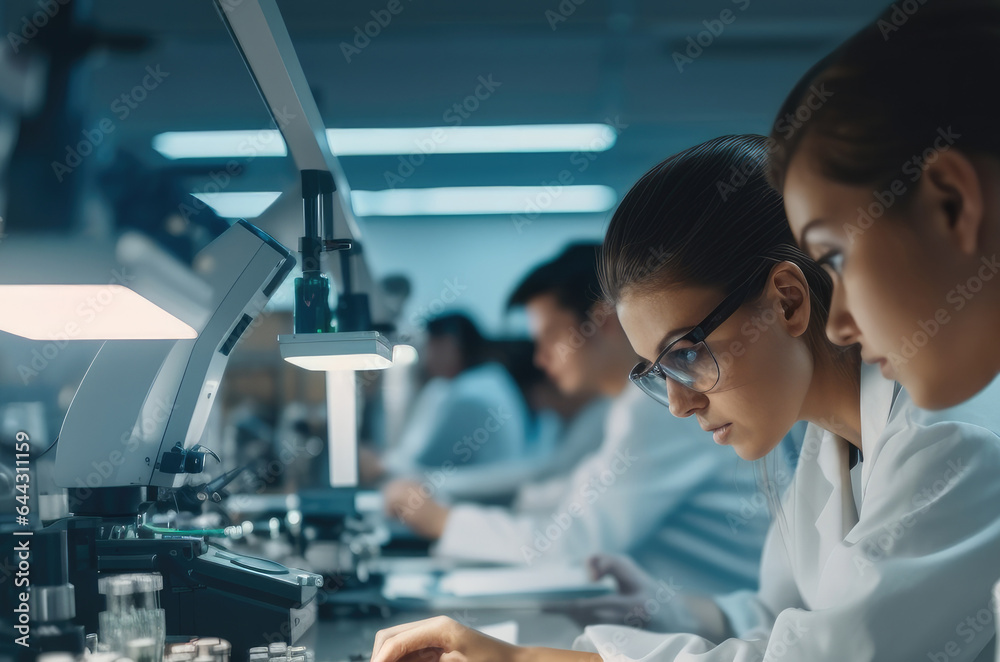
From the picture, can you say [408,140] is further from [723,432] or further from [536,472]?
[723,432]

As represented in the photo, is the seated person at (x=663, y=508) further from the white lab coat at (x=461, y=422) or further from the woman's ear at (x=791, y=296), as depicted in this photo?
the white lab coat at (x=461, y=422)

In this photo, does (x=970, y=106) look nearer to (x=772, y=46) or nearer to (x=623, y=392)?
(x=623, y=392)

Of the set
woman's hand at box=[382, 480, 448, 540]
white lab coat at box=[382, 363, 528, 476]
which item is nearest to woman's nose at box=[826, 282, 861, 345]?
woman's hand at box=[382, 480, 448, 540]

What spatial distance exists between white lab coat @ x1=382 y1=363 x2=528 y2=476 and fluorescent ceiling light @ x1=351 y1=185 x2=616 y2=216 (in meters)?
1.26

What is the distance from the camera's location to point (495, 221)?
614cm

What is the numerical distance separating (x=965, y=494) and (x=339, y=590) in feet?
5.56

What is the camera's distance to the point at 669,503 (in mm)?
2564

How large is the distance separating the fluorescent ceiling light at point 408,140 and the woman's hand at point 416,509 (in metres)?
1.95

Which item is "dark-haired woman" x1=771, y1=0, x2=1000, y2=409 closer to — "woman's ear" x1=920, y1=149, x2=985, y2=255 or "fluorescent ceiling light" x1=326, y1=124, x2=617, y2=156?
"woman's ear" x1=920, y1=149, x2=985, y2=255

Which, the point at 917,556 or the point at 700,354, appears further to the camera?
the point at 700,354

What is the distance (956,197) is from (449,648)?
40.5 inches

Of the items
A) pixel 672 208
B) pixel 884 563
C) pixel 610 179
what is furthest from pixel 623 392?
pixel 610 179

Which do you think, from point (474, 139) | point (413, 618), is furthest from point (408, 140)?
point (413, 618)

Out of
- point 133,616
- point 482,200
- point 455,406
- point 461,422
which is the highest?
point 482,200
